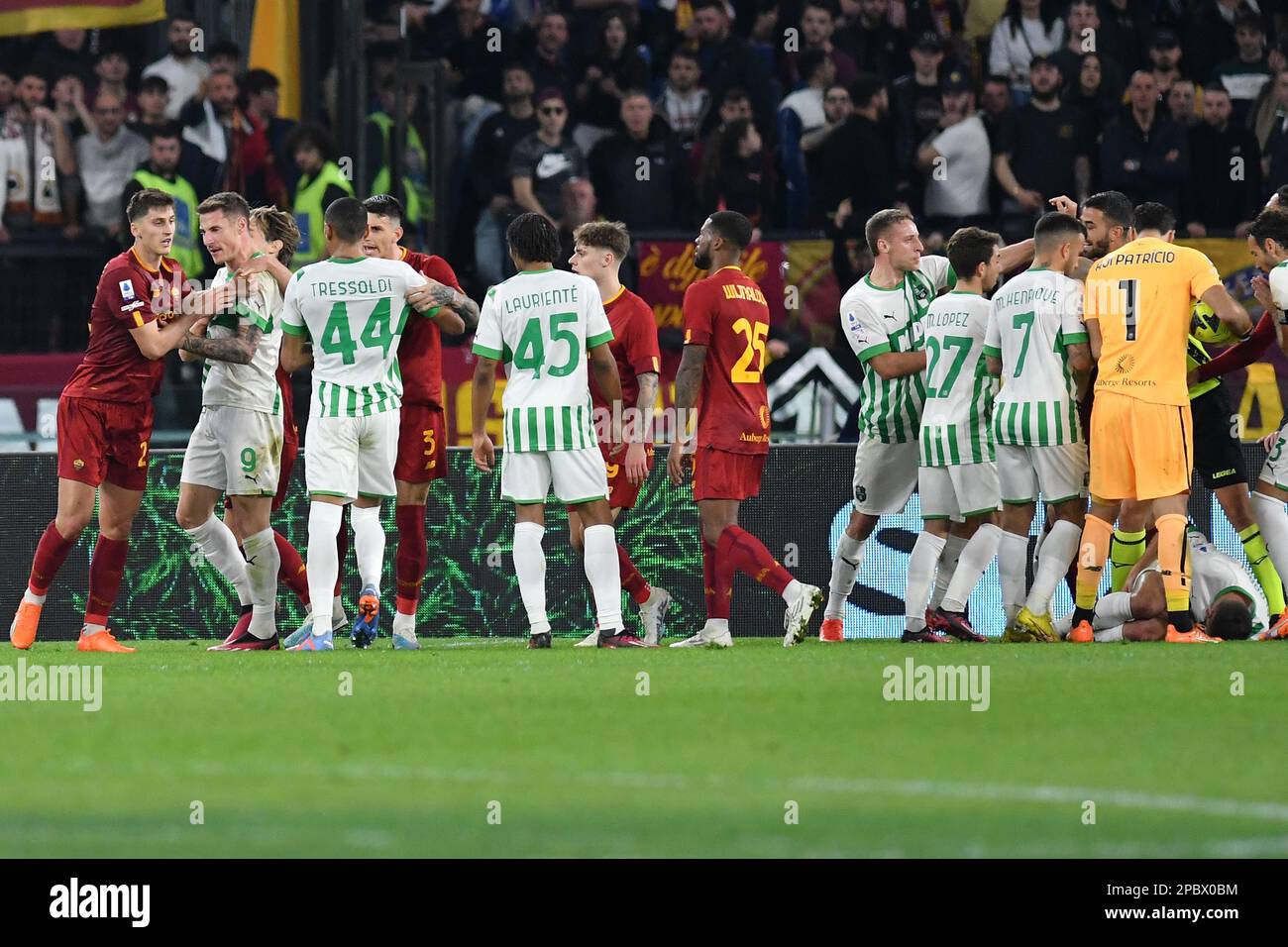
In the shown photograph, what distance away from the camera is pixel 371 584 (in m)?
9.82

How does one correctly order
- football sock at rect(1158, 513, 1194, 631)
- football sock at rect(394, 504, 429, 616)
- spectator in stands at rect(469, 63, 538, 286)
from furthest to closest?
1. spectator in stands at rect(469, 63, 538, 286)
2. football sock at rect(394, 504, 429, 616)
3. football sock at rect(1158, 513, 1194, 631)

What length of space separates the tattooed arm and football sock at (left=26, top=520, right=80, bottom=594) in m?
1.10

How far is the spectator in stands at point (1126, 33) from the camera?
58.9 ft

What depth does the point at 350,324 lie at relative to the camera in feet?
31.8

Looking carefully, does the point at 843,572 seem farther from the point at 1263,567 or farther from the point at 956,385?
the point at 1263,567

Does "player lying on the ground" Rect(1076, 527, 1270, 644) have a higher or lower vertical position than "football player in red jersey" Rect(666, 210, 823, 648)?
lower

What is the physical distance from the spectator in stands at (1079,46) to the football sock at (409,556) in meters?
9.10

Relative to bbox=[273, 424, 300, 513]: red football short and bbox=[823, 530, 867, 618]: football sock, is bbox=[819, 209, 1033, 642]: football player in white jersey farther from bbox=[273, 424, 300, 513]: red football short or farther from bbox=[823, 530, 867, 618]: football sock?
bbox=[273, 424, 300, 513]: red football short

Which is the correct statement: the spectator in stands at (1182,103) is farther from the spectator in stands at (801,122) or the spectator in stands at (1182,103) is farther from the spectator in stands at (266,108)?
the spectator in stands at (266,108)

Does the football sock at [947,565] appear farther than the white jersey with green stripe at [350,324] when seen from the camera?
Yes

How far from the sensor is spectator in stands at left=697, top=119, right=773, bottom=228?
16.5m

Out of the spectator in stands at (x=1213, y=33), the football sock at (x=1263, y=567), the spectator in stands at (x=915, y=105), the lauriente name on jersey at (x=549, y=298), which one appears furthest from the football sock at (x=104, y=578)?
the spectator in stands at (x=1213, y=33)

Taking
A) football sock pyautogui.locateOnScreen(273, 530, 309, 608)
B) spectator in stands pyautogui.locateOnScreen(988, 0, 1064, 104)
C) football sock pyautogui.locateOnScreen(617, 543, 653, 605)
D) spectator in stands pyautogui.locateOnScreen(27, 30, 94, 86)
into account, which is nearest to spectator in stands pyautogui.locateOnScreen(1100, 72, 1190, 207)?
spectator in stands pyautogui.locateOnScreen(988, 0, 1064, 104)

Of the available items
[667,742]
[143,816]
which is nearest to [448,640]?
[667,742]
